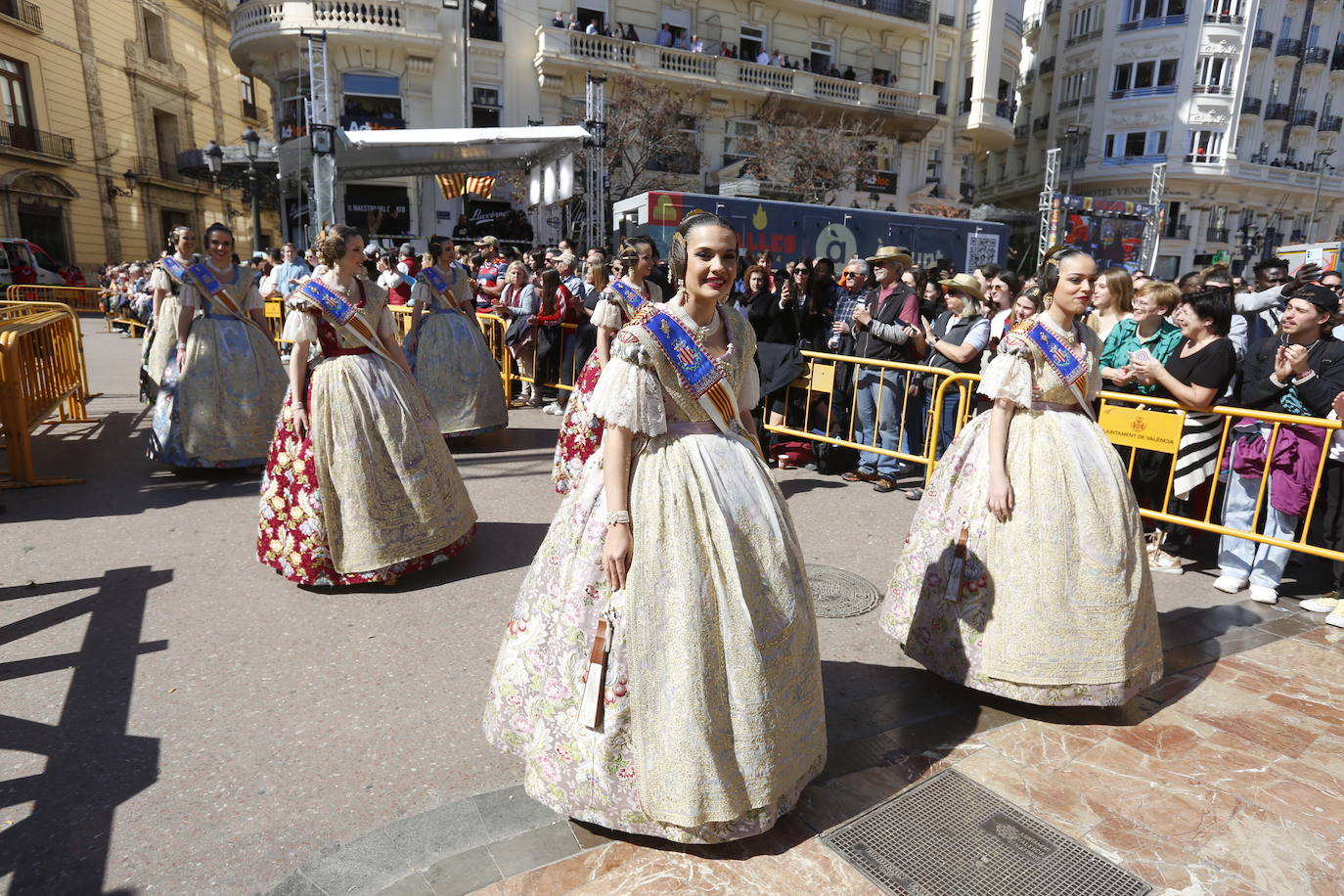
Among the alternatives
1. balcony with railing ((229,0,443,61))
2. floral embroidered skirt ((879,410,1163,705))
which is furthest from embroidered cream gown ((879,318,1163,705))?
balcony with railing ((229,0,443,61))

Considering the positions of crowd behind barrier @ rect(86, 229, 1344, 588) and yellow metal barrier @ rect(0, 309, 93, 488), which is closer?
crowd behind barrier @ rect(86, 229, 1344, 588)

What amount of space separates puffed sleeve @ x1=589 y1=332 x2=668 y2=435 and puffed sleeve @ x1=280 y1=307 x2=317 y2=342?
2.70m

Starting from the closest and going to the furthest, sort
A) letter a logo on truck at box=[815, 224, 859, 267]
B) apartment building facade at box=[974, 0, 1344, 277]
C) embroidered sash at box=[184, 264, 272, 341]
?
1. embroidered sash at box=[184, 264, 272, 341]
2. letter a logo on truck at box=[815, 224, 859, 267]
3. apartment building facade at box=[974, 0, 1344, 277]

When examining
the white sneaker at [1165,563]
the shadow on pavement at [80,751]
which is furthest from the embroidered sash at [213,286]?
the white sneaker at [1165,563]

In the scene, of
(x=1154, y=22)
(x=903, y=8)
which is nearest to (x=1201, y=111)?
(x=1154, y=22)

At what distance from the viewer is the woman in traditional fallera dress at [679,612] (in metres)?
2.40

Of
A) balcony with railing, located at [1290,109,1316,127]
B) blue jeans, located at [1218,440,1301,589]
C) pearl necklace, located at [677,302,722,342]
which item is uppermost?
balcony with railing, located at [1290,109,1316,127]

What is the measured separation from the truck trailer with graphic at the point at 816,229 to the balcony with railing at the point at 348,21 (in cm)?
1087

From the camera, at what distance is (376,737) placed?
3.16 m

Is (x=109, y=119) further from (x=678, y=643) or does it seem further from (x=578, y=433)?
(x=678, y=643)

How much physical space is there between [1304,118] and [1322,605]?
172 feet

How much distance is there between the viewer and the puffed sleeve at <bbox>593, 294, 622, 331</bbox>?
227 inches

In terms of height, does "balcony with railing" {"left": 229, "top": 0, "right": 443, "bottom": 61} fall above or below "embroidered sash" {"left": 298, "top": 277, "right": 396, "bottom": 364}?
above

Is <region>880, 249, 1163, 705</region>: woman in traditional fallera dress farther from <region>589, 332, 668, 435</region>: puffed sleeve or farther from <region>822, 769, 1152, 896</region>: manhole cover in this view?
<region>589, 332, 668, 435</region>: puffed sleeve
